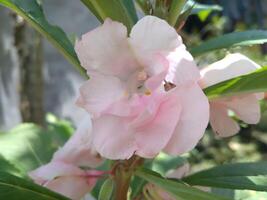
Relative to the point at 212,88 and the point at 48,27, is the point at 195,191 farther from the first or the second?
the point at 48,27

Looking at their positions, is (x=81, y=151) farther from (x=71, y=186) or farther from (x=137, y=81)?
(x=137, y=81)

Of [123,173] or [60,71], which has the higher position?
[123,173]

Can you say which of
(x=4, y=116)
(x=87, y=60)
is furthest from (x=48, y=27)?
(x=4, y=116)

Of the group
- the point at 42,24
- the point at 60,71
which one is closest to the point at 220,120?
the point at 42,24

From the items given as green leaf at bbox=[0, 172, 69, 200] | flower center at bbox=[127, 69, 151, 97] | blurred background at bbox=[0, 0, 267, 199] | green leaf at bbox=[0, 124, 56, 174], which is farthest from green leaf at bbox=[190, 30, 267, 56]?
green leaf at bbox=[0, 124, 56, 174]

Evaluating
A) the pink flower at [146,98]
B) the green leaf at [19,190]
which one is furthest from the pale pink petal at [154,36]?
the green leaf at [19,190]

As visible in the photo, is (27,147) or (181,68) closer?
(181,68)

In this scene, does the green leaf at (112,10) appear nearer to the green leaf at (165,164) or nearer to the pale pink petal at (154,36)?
the pale pink petal at (154,36)
